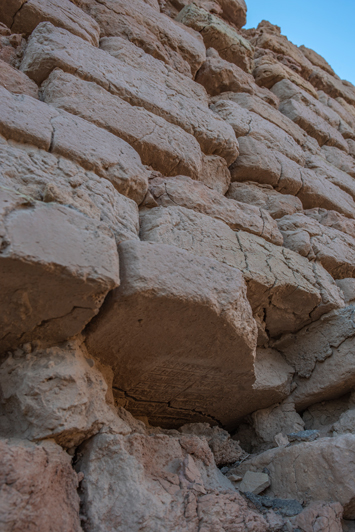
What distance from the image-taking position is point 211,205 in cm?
218

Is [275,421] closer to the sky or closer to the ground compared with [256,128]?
closer to the ground

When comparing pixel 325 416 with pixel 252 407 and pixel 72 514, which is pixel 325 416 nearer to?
pixel 252 407

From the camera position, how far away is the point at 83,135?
71.4 inches

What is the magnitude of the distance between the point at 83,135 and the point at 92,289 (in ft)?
2.82

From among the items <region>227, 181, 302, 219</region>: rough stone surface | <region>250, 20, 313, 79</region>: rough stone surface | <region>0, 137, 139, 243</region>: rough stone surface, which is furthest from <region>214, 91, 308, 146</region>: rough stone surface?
<region>0, 137, 139, 243</region>: rough stone surface

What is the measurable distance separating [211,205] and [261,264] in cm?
41

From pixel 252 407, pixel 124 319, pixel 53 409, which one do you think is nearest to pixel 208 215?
pixel 124 319

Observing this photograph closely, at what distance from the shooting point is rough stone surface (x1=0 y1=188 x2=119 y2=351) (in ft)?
3.88

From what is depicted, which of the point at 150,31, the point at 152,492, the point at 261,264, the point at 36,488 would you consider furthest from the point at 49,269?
the point at 150,31

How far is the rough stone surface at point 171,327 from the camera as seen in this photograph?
141 cm

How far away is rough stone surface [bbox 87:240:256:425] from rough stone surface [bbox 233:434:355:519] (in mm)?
374

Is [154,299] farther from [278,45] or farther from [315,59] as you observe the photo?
[315,59]

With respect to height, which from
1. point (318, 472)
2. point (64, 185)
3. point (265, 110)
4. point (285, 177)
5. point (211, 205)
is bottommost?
point (318, 472)

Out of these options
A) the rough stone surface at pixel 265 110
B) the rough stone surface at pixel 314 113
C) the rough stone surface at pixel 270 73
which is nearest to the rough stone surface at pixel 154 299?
the rough stone surface at pixel 265 110
